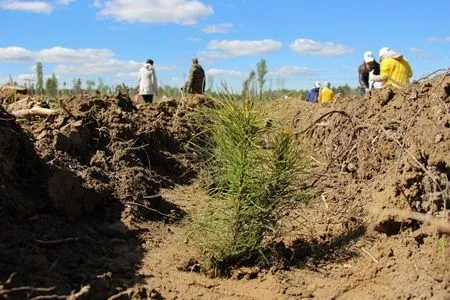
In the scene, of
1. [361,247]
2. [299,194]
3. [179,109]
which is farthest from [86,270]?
[179,109]

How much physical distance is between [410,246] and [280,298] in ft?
3.88

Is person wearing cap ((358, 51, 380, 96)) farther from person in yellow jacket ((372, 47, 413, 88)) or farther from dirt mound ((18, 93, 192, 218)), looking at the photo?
dirt mound ((18, 93, 192, 218))

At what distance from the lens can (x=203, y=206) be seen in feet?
17.3

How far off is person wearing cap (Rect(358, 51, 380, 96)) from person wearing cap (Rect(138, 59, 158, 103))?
5.00m

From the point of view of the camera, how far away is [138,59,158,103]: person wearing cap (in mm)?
13328

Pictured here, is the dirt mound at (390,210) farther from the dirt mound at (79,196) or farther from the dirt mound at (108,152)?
the dirt mound at (108,152)

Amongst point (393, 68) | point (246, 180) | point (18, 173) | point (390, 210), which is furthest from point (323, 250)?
point (393, 68)

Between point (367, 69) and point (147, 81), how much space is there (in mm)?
5378

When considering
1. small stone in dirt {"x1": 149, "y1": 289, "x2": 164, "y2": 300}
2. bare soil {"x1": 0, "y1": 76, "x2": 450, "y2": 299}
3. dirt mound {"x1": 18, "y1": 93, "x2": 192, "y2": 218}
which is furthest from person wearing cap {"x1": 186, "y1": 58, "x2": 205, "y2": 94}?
small stone in dirt {"x1": 149, "y1": 289, "x2": 164, "y2": 300}

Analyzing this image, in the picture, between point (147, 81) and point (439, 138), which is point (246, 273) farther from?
point (147, 81)

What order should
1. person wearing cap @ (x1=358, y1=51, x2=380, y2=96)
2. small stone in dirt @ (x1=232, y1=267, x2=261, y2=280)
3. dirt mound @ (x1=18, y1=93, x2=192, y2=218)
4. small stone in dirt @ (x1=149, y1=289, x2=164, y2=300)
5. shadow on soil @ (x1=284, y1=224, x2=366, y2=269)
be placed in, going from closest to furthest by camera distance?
small stone in dirt @ (x1=149, y1=289, x2=164, y2=300) < small stone in dirt @ (x1=232, y1=267, x2=261, y2=280) < shadow on soil @ (x1=284, y1=224, x2=366, y2=269) < dirt mound @ (x1=18, y1=93, x2=192, y2=218) < person wearing cap @ (x1=358, y1=51, x2=380, y2=96)

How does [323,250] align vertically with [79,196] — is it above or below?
below

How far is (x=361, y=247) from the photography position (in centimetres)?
503

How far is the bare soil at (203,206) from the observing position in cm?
420
